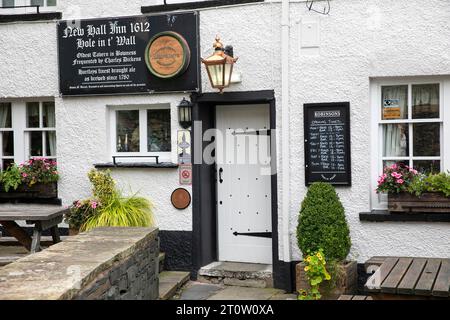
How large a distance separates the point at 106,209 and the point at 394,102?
383 cm

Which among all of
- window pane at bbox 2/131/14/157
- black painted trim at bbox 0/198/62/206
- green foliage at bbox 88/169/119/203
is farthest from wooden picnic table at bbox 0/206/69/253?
→ window pane at bbox 2/131/14/157

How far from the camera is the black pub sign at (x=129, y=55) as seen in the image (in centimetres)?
835

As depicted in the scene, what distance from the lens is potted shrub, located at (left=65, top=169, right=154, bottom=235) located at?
812 cm

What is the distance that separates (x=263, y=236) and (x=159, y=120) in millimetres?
2123

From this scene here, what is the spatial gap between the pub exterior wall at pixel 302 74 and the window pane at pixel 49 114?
31cm

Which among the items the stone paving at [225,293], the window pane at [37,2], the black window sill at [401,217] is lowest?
the stone paving at [225,293]

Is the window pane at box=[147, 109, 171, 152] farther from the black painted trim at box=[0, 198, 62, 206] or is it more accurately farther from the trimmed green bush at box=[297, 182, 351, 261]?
the trimmed green bush at box=[297, 182, 351, 261]

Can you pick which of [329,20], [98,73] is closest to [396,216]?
[329,20]

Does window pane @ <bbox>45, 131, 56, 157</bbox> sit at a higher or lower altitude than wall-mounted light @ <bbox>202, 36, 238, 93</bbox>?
lower

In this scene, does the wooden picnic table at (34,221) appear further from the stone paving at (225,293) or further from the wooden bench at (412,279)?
the wooden bench at (412,279)

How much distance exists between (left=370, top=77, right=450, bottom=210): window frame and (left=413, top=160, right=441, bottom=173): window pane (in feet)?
0.20

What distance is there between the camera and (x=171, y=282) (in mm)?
7910

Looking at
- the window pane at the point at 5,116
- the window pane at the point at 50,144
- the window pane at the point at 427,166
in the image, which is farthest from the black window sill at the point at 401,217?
the window pane at the point at 5,116

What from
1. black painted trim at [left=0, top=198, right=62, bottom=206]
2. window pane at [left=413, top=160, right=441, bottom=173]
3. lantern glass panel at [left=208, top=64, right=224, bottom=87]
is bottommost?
black painted trim at [left=0, top=198, right=62, bottom=206]
